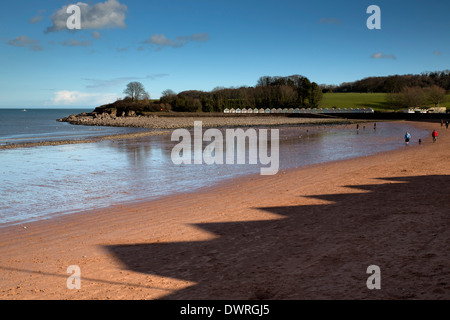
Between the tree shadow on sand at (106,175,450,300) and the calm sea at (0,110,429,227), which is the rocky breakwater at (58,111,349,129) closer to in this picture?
the calm sea at (0,110,429,227)

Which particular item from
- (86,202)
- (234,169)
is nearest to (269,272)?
(86,202)

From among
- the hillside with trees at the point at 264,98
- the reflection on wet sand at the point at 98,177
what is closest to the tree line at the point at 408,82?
the hillside with trees at the point at 264,98

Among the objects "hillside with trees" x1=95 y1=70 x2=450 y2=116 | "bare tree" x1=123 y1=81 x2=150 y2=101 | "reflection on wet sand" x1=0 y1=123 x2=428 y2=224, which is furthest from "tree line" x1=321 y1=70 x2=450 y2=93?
"reflection on wet sand" x1=0 y1=123 x2=428 y2=224

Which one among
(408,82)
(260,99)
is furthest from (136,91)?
(408,82)

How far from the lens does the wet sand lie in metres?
6.41

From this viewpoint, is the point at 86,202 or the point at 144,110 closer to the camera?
the point at 86,202

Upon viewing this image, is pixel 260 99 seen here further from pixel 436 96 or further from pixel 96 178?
pixel 96 178

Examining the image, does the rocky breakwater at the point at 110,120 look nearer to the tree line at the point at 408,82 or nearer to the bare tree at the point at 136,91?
the bare tree at the point at 136,91

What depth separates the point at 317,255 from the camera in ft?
25.5

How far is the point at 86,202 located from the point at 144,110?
4788 inches

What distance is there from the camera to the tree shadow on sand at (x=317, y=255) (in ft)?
20.4

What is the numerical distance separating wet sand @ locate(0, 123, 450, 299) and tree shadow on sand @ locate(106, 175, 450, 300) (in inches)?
1.0

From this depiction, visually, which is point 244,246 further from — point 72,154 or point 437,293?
point 72,154
